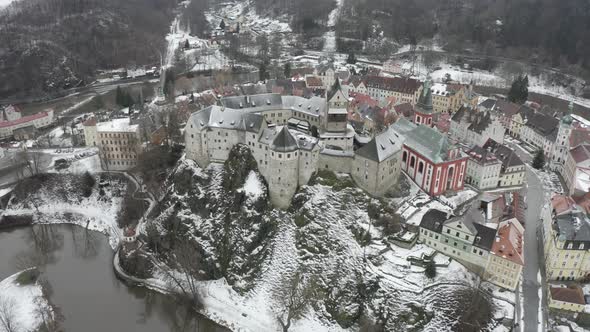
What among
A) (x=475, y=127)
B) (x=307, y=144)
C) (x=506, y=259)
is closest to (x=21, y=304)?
(x=307, y=144)

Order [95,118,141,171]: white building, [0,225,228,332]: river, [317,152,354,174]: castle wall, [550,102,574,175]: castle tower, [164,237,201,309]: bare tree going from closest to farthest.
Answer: [0,225,228,332]: river → [164,237,201,309]: bare tree → [317,152,354,174]: castle wall → [550,102,574,175]: castle tower → [95,118,141,171]: white building

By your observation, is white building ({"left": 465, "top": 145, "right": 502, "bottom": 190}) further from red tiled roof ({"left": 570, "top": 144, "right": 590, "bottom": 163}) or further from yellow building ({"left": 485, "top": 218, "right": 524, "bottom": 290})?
yellow building ({"left": 485, "top": 218, "right": 524, "bottom": 290})

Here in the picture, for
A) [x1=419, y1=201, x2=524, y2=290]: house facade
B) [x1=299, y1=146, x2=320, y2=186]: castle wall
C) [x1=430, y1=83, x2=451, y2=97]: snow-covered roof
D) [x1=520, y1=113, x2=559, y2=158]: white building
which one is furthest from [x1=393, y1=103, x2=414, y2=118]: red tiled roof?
[x1=419, y1=201, x2=524, y2=290]: house facade

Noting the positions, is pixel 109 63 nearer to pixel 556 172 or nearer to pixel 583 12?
pixel 556 172

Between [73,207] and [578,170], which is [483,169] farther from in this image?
[73,207]

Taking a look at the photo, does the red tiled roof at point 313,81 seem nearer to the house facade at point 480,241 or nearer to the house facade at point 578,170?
the house facade at point 578,170

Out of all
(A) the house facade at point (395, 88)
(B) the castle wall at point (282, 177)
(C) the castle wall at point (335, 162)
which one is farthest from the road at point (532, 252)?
(A) the house facade at point (395, 88)

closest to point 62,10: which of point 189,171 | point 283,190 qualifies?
point 189,171
